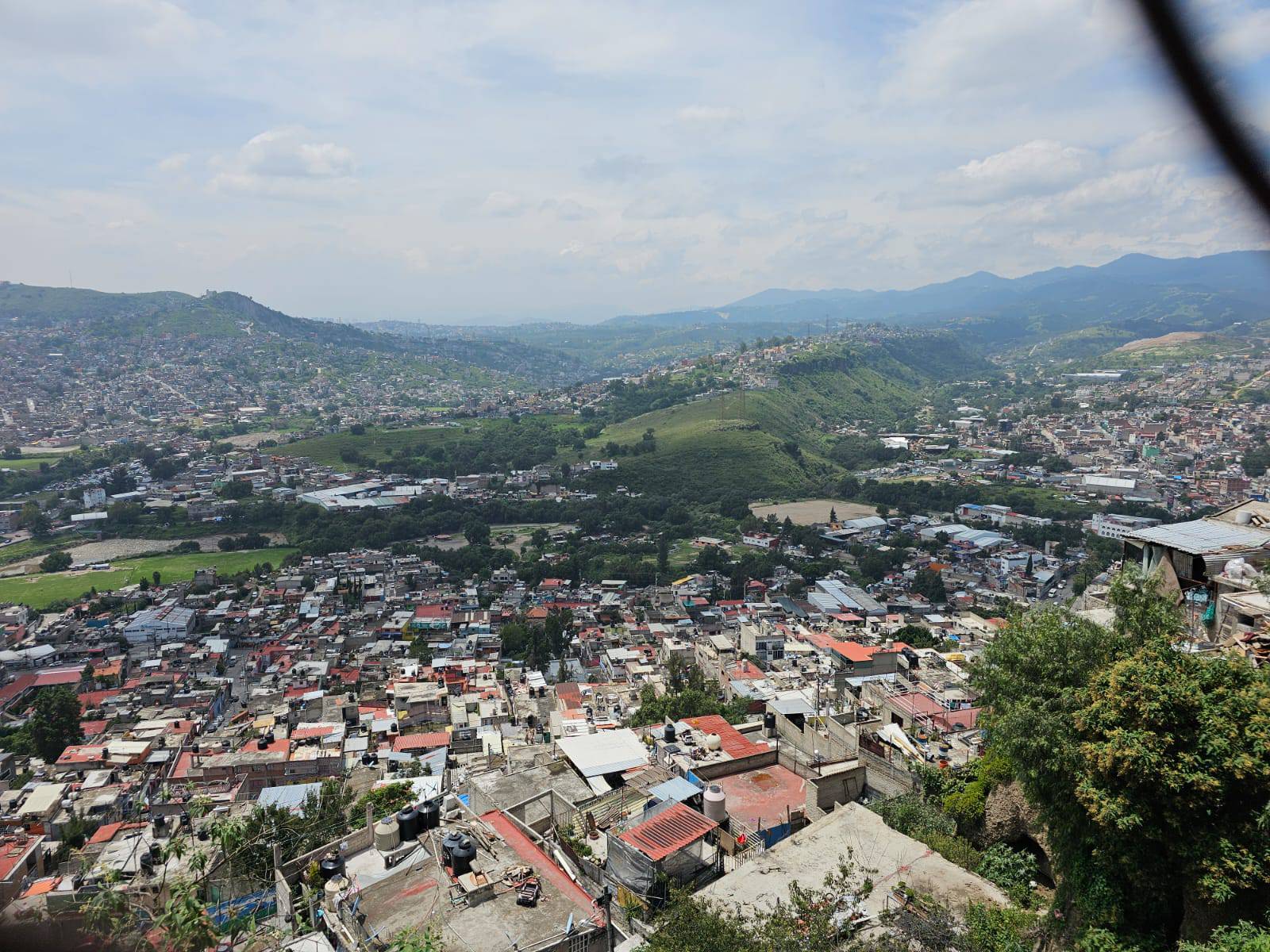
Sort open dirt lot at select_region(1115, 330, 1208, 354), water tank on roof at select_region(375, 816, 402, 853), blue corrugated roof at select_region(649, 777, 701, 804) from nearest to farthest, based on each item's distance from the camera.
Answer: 1. water tank on roof at select_region(375, 816, 402, 853)
2. blue corrugated roof at select_region(649, 777, 701, 804)
3. open dirt lot at select_region(1115, 330, 1208, 354)

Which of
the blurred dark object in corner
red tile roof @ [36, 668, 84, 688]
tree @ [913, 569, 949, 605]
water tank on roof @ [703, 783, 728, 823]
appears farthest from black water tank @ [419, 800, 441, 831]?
tree @ [913, 569, 949, 605]

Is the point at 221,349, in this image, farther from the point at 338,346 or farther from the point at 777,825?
the point at 777,825

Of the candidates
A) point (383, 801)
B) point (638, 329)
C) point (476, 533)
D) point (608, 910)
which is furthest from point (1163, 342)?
point (638, 329)

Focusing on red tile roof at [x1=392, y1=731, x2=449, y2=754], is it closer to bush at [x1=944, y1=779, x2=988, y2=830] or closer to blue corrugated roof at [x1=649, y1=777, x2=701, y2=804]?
blue corrugated roof at [x1=649, y1=777, x2=701, y2=804]

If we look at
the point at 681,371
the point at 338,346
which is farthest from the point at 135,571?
the point at 338,346

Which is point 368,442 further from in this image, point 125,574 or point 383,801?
point 383,801

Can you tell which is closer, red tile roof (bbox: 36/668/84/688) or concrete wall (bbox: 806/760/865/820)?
concrete wall (bbox: 806/760/865/820)

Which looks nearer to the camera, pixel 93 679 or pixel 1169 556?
pixel 1169 556
